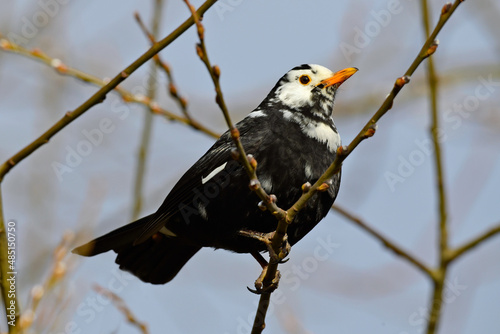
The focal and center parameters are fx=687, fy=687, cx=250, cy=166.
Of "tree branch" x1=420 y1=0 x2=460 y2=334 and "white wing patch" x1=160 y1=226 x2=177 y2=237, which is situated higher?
"white wing patch" x1=160 y1=226 x2=177 y2=237

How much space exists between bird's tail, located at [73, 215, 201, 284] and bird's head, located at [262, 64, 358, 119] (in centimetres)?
124

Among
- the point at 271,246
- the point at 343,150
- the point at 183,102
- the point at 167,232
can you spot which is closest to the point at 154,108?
the point at 183,102

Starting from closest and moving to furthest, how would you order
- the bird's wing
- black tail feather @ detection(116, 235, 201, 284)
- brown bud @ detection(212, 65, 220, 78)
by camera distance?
brown bud @ detection(212, 65, 220, 78) < the bird's wing < black tail feather @ detection(116, 235, 201, 284)

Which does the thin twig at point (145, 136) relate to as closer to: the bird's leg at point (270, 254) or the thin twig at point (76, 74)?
the thin twig at point (76, 74)

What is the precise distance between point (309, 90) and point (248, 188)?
3.79 feet

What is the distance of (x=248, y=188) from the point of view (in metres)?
4.17

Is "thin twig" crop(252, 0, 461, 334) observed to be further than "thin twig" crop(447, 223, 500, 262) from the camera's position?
No

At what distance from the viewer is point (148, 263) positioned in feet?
16.7

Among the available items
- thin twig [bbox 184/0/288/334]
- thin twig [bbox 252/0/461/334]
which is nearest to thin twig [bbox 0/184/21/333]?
thin twig [bbox 184/0/288/334]

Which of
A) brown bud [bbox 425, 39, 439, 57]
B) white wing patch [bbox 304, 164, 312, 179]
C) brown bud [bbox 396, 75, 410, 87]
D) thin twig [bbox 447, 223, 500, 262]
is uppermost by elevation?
brown bud [bbox 425, 39, 439, 57]

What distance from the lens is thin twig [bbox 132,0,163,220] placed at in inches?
202

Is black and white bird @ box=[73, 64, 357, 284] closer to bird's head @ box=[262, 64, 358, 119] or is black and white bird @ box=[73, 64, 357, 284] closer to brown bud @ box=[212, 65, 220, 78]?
bird's head @ box=[262, 64, 358, 119]

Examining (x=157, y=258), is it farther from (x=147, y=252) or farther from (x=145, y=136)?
(x=145, y=136)

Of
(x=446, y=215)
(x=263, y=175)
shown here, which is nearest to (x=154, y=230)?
(x=263, y=175)
